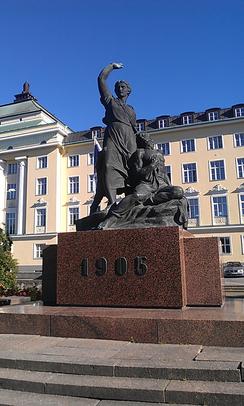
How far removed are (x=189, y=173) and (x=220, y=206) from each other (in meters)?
4.76

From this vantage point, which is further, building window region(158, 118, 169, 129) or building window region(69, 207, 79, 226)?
building window region(69, 207, 79, 226)

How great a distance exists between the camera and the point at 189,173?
41.7 meters

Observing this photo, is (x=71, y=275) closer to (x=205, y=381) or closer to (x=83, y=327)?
(x=83, y=327)

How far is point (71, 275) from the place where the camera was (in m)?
6.69

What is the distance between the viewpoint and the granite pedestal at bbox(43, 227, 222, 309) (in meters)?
6.03

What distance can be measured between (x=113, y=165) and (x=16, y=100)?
52.3 metres

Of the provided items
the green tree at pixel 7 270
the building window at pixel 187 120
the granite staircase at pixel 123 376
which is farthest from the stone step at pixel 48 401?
the building window at pixel 187 120

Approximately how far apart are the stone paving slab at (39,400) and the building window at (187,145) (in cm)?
3927

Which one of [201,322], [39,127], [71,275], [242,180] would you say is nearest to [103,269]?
[71,275]

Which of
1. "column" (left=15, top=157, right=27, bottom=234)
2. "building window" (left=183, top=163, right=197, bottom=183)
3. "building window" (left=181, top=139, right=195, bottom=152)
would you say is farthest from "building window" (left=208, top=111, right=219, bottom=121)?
"column" (left=15, top=157, right=27, bottom=234)

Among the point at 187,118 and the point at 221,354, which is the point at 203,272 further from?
the point at 187,118

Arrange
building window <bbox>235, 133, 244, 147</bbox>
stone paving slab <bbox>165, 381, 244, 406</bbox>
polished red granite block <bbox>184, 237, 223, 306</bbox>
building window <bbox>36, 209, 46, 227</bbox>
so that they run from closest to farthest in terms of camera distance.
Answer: stone paving slab <bbox>165, 381, 244, 406</bbox>, polished red granite block <bbox>184, 237, 223, 306</bbox>, building window <bbox>235, 133, 244, 147</bbox>, building window <bbox>36, 209, 46, 227</bbox>

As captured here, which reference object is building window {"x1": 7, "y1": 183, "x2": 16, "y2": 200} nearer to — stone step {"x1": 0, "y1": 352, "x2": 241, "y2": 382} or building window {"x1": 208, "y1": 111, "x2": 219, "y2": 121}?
building window {"x1": 208, "y1": 111, "x2": 219, "y2": 121}

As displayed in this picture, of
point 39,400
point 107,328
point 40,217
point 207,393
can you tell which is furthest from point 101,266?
point 40,217
